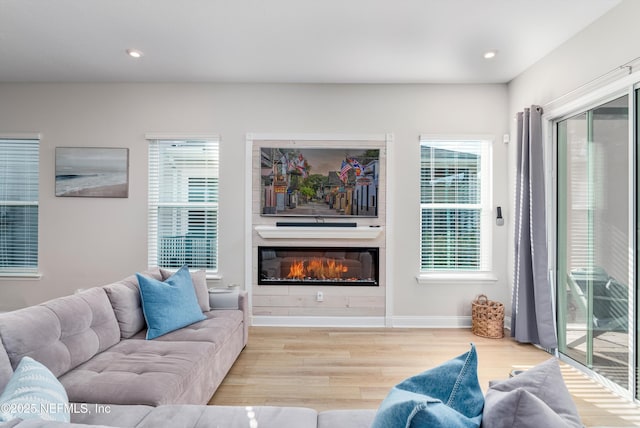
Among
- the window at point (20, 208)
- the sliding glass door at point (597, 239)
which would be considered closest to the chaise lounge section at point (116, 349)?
the window at point (20, 208)

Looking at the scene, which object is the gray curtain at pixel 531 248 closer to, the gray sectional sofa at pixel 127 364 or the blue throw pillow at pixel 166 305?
the gray sectional sofa at pixel 127 364

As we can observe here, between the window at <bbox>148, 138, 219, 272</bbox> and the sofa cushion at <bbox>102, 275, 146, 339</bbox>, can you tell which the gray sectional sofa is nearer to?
the sofa cushion at <bbox>102, 275, 146, 339</bbox>

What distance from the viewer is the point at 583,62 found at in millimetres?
2926

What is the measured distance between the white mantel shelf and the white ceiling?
1700mm

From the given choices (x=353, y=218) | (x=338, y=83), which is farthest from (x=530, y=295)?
(x=338, y=83)

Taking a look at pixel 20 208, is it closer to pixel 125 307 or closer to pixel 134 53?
pixel 134 53

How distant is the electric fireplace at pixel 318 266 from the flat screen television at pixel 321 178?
1.43 feet

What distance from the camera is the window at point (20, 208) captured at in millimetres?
4156

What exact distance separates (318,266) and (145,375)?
2.49 m

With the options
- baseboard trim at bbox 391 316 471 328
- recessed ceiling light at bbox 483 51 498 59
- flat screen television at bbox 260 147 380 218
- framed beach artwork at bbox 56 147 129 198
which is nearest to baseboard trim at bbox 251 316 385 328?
baseboard trim at bbox 391 316 471 328

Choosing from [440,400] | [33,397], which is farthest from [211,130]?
[440,400]

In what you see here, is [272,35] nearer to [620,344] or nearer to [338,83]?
[338,83]

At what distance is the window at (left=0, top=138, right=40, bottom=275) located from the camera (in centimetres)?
416

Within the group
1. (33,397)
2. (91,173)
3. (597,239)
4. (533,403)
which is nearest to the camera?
(533,403)
